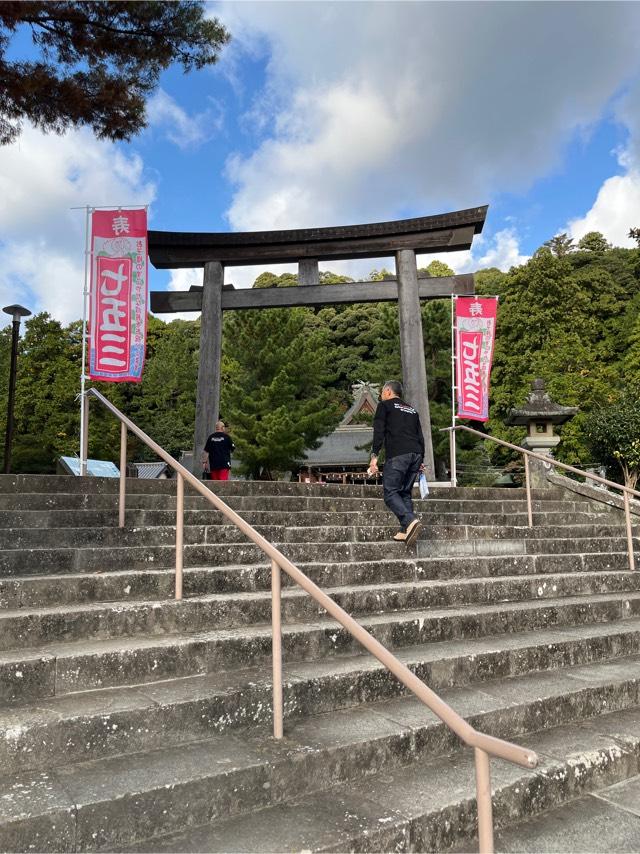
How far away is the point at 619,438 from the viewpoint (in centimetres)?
1562

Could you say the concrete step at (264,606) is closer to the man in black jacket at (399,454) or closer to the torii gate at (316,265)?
the man in black jacket at (399,454)

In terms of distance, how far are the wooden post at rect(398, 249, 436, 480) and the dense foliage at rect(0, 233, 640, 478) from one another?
23.3 ft

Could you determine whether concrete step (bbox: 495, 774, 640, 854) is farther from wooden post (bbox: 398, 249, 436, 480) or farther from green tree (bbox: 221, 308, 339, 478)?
green tree (bbox: 221, 308, 339, 478)

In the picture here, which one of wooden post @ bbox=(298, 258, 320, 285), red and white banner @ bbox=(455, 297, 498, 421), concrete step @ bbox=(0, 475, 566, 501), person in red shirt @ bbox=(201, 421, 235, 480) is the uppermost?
wooden post @ bbox=(298, 258, 320, 285)

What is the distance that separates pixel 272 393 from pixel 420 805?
17.1 m

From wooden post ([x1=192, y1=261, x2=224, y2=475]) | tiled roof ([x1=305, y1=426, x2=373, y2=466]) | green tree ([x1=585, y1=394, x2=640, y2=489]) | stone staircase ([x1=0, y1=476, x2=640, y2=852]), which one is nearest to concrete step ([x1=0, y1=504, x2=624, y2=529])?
stone staircase ([x1=0, y1=476, x2=640, y2=852])

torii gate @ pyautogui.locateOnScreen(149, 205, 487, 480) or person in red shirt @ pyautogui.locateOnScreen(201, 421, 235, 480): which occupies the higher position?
torii gate @ pyautogui.locateOnScreen(149, 205, 487, 480)

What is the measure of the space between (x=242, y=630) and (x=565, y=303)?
2870cm

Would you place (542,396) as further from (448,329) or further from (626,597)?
(626,597)

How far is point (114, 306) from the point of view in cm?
917

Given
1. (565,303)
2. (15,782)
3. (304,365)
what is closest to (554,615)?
(15,782)

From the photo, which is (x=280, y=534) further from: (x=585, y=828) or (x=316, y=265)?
(x=316, y=265)

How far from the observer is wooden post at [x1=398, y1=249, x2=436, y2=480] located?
36.1 feet

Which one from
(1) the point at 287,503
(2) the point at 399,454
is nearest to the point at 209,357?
(1) the point at 287,503
